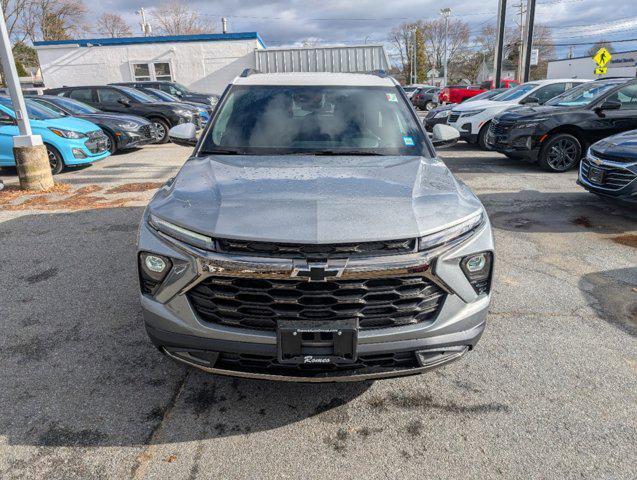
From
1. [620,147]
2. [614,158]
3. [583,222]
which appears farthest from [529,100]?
[583,222]

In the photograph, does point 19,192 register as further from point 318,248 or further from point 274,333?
point 318,248

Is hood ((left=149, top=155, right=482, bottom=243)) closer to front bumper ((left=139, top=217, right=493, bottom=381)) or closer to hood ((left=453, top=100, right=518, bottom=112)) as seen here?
front bumper ((left=139, top=217, right=493, bottom=381))

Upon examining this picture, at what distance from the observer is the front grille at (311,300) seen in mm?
2111

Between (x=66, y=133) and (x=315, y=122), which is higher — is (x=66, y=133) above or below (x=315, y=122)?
below

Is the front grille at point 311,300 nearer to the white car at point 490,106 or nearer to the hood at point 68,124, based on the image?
the hood at point 68,124

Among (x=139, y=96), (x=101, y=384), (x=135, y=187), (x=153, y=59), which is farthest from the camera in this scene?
(x=153, y=59)

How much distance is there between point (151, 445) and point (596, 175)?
6.07m

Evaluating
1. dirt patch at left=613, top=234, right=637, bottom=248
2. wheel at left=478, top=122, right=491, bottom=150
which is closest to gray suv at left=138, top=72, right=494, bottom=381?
dirt patch at left=613, top=234, right=637, bottom=248

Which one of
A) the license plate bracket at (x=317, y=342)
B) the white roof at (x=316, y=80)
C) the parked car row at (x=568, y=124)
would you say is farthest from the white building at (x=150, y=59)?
the license plate bracket at (x=317, y=342)

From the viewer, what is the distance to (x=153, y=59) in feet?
87.9

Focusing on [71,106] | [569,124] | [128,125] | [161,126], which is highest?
[71,106]

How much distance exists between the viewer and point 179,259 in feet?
7.12

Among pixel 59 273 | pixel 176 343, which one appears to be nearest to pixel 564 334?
pixel 176 343

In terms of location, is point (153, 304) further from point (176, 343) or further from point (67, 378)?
point (67, 378)
